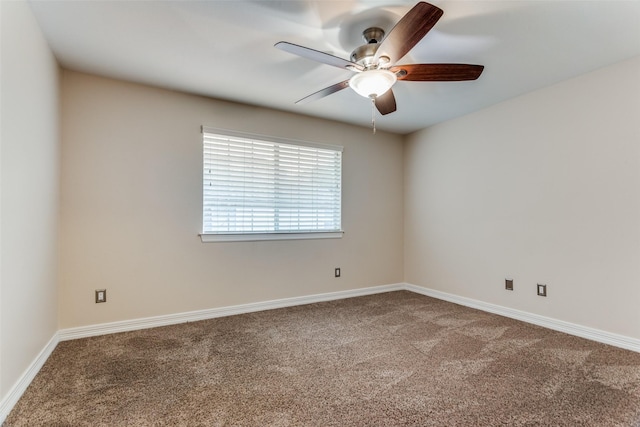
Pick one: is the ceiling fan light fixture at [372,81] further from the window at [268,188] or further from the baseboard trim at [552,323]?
the baseboard trim at [552,323]

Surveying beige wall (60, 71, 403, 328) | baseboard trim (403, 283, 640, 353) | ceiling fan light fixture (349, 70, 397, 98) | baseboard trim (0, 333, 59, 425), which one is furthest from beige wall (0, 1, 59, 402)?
baseboard trim (403, 283, 640, 353)

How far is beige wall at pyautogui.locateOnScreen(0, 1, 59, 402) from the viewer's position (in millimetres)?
1587

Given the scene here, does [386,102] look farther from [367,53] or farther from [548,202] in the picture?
[548,202]

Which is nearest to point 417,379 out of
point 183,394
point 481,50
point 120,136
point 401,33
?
point 183,394

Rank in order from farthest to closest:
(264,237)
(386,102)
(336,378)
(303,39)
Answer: (264,237), (386,102), (303,39), (336,378)

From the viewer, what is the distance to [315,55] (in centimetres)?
185

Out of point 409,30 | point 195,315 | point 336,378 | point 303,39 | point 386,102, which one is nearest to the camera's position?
point 409,30

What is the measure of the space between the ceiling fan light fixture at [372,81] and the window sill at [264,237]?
78.1 inches

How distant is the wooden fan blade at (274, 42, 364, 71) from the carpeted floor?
6.43 ft

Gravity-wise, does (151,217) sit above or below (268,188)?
below

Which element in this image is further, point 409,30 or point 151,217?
point 151,217

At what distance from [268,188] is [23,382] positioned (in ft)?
8.01

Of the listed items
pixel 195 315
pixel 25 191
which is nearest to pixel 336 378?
pixel 195 315

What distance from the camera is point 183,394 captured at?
1.80 meters
